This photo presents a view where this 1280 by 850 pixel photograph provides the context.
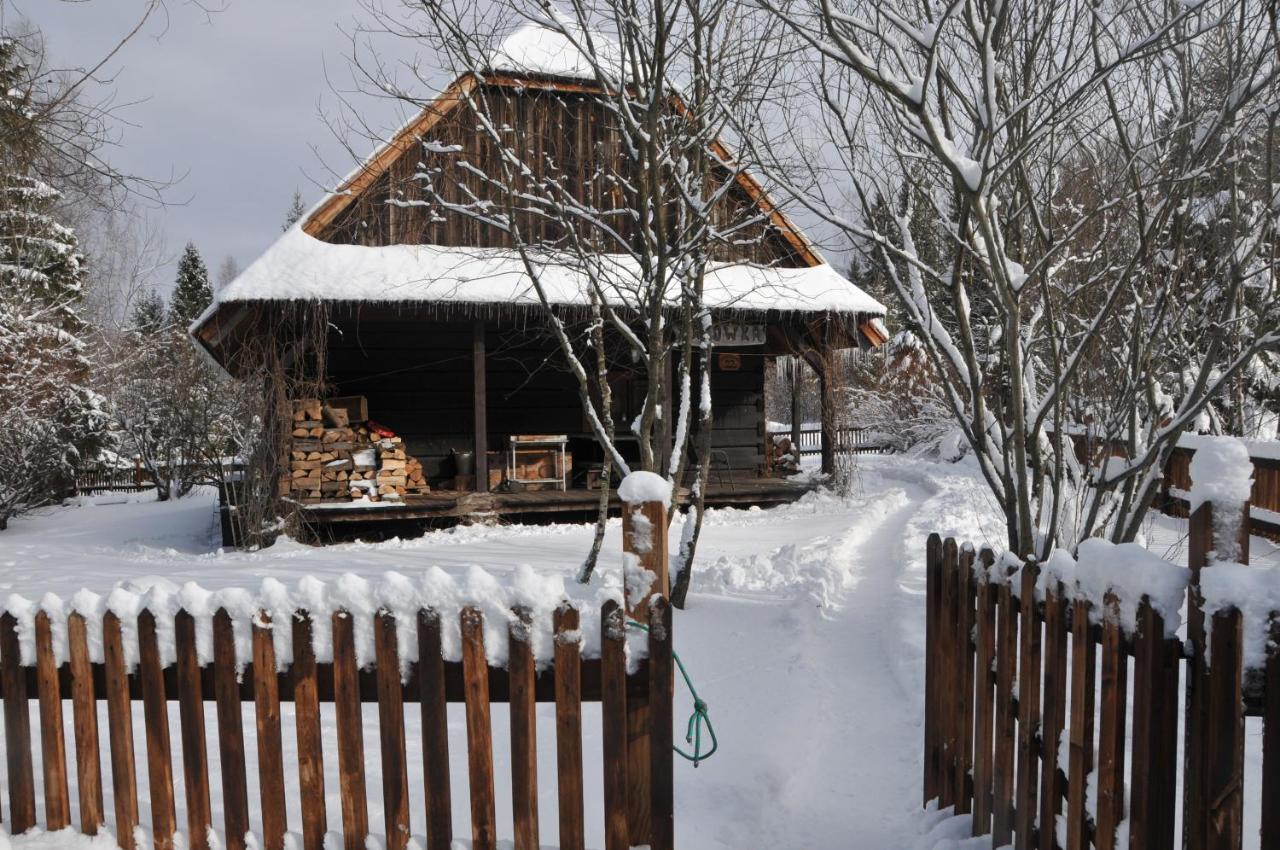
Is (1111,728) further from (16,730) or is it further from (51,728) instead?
(16,730)

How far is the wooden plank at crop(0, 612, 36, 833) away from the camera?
280 cm

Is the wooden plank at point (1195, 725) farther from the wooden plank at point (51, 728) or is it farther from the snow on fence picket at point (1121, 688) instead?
the wooden plank at point (51, 728)

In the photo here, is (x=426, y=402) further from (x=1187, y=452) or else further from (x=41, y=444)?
(x=1187, y=452)

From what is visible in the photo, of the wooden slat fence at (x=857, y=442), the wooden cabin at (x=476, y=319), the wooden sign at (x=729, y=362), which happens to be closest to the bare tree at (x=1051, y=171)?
the wooden cabin at (x=476, y=319)

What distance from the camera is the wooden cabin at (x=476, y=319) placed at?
10.7m

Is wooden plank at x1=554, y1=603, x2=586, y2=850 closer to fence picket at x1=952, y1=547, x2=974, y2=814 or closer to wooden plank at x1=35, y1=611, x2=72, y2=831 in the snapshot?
fence picket at x1=952, y1=547, x2=974, y2=814

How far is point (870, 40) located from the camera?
15.1 feet

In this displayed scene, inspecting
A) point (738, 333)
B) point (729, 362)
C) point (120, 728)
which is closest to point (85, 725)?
point (120, 728)

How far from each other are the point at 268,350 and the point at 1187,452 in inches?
464

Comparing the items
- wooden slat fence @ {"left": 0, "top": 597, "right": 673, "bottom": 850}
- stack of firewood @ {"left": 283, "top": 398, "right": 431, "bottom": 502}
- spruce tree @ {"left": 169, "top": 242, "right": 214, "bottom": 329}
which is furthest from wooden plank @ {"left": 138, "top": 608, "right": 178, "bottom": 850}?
spruce tree @ {"left": 169, "top": 242, "right": 214, "bottom": 329}

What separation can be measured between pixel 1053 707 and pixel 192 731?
8.65ft

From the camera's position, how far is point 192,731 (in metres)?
2.71

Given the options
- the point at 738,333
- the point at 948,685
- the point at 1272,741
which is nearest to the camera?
the point at 1272,741

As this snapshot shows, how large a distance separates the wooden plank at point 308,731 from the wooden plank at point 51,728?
87 centimetres
